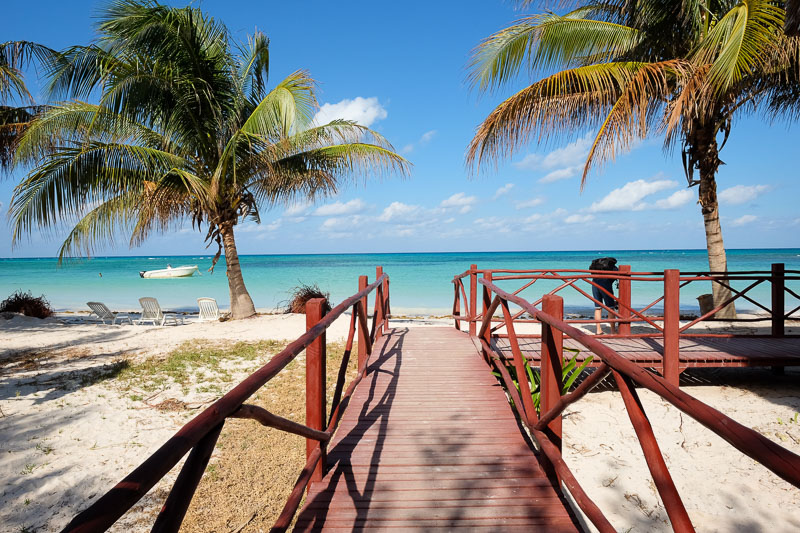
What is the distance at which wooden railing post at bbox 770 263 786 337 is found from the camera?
6070mm

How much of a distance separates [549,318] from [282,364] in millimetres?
1461

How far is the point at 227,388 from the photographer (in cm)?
612

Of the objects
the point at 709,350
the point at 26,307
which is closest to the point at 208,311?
the point at 26,307

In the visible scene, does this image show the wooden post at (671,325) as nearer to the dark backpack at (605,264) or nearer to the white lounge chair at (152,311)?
the dark backpack at (605,264)

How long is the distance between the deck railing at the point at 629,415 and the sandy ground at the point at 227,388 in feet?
4.99

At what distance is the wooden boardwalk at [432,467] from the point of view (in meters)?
2.38

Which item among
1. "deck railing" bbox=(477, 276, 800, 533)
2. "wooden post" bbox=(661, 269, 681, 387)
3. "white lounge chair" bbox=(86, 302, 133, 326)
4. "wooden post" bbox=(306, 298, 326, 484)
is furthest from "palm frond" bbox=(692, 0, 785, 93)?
"white lounge chair" bbox=(86, 302, 133, 326)

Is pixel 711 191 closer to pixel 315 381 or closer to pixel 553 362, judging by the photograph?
pixel 553 362

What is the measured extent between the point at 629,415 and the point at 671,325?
438 centimetres

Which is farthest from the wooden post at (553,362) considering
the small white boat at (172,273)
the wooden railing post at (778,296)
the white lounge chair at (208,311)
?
the small white boat at (172,273)

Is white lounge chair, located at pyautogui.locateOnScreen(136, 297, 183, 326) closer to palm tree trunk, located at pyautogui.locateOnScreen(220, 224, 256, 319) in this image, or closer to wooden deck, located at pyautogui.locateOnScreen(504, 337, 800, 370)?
palm tree trunk, located at pyautogui.locateOnScreen(220, 224, 256, 319)

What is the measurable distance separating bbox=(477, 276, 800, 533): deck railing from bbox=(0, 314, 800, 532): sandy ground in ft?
4.99

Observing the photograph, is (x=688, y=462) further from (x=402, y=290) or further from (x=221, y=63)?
(x=402, y=290)

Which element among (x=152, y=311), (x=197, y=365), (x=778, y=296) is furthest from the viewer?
(x=152, y=311)
